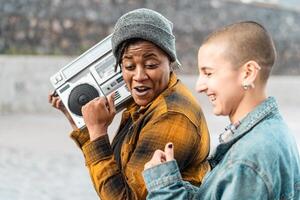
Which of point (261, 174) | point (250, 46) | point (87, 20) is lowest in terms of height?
point (261, 174)

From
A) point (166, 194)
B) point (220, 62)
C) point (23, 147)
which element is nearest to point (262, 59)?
point (220, 62)

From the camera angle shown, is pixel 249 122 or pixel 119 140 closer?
pixel 249 122

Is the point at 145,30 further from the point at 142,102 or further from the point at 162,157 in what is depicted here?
the point at 162,157

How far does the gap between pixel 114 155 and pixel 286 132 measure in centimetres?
77

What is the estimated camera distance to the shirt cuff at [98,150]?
258cm

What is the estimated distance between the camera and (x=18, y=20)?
14641 mm

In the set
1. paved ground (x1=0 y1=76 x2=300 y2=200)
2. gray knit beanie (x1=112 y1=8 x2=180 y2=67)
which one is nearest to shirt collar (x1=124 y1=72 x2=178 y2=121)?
gray knit beanie (x1=112 y1=8 x2=180 y2=67)

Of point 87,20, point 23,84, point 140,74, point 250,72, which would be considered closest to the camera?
point 250,72

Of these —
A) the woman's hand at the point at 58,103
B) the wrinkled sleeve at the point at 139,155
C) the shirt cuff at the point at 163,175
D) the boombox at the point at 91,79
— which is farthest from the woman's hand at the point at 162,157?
the woman's hand at the point at 58,103

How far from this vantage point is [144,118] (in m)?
2.58

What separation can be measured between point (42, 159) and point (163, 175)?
641cm

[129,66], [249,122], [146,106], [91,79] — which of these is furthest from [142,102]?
Answer: [249,122]

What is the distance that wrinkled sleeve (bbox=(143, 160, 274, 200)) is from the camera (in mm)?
1951

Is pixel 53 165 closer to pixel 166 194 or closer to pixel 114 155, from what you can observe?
pixel 114 155
